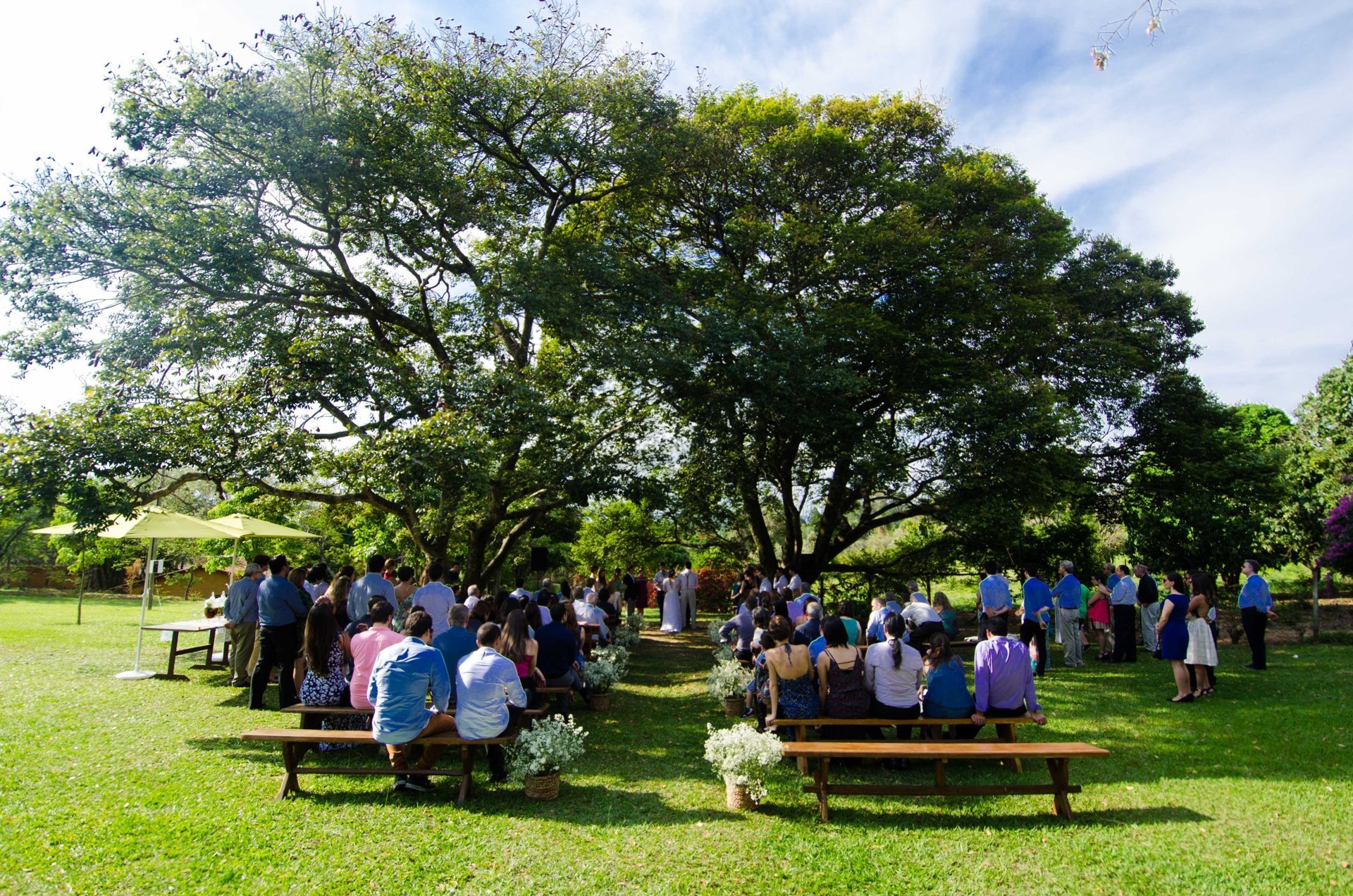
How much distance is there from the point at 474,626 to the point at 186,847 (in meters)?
3.18

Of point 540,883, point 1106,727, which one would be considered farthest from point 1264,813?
point 540,883

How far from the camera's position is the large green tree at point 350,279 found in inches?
430

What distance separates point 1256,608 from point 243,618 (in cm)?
1403

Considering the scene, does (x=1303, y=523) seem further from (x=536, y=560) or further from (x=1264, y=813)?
(x=536, y=560)

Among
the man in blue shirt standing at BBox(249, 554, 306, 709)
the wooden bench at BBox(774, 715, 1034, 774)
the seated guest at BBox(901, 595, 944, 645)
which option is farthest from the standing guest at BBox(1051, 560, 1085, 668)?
the man in blue shirt standing at BBox(249, 554, 306, 709)

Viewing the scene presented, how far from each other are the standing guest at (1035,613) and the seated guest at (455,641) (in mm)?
7817

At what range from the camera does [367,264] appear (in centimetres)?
1681

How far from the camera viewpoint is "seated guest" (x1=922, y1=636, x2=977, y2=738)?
6.69 m

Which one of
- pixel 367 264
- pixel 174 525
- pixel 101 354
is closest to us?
pixel 174 525

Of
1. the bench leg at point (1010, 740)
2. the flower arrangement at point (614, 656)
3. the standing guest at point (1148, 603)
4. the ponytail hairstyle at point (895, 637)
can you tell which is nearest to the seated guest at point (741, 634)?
the flower arrangement at point (614, 656)

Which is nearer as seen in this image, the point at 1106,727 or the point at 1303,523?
the point at 1106,727

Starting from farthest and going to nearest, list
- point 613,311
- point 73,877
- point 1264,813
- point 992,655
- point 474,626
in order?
point 613,311 → point 474,626 → point 992,655 → point 1264,813 → point 73,877

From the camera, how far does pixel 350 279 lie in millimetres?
14445

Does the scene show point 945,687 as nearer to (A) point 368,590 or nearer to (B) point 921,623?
(B) point 921,623
